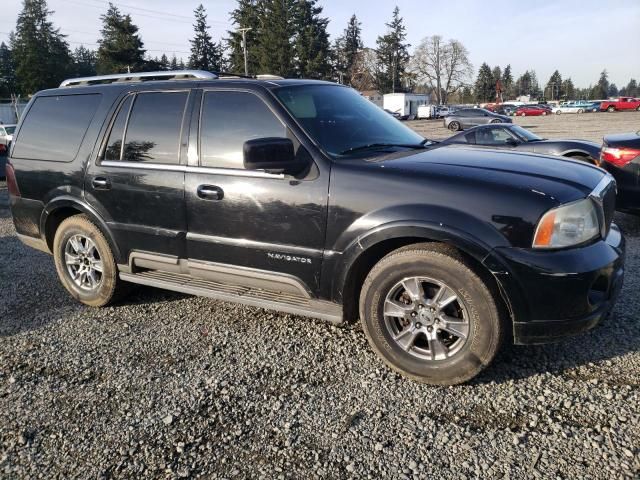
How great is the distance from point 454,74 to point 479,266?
110 metres

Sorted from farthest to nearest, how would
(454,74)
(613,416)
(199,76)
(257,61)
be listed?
(454,74) < (257,61) < (199,76) < (613,416)

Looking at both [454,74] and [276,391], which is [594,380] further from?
[454,74]

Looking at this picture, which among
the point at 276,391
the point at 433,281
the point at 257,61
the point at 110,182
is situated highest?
the point at 257,61

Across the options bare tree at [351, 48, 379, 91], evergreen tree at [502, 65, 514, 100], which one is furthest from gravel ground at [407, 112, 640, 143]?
evergreen tree at [502, 65, 514, 100]

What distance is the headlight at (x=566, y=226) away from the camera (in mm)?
2740

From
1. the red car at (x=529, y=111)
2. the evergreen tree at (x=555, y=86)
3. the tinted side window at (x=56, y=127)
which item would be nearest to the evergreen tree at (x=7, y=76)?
the red car at (x=529, y=111)

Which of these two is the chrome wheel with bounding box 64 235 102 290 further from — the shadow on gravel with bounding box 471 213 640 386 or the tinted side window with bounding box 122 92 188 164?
the shadow on gravel with bounding box 471 213 640 386

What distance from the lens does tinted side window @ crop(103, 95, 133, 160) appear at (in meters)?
4.12

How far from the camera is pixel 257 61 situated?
2544 inches

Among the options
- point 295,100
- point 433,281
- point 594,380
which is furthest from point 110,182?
point 594,380

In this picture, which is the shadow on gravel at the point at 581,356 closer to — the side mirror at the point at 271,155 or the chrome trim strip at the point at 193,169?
the side mirror at the point at 271,155

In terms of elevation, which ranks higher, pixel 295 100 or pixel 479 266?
pixel 295 100

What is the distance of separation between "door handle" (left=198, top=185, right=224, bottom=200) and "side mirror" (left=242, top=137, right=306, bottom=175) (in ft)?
1.36

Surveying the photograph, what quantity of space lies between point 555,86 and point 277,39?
9115 cm
